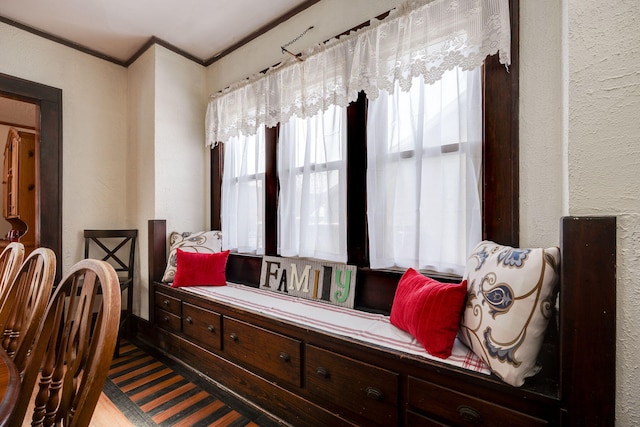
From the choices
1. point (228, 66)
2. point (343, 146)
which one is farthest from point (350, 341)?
point (228, 66)

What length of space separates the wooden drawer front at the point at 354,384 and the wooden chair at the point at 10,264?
53.8 inches

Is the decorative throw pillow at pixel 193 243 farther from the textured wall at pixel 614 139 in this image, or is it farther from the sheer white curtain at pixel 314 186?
the textured wall at pixel 614 139

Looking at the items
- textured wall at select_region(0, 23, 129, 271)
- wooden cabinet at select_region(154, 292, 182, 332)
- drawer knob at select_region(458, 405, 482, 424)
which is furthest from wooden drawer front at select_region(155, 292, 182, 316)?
drawer knob at select_region(458, 405, 482, 424)

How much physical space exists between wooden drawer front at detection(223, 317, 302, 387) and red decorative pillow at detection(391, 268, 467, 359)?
0.61m

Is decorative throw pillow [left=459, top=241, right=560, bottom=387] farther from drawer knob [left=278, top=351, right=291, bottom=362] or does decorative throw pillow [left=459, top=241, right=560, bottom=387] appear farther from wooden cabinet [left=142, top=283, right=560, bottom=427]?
drawer knob [left=278, top=351, right=291, bottom=362]

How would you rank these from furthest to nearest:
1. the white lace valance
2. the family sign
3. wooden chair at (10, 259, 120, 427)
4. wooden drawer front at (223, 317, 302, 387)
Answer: the family sign
wooden drawer front at (223, 317, 302, 387)
the white lace valance
wooden chair at (10, 259, 120, 427)

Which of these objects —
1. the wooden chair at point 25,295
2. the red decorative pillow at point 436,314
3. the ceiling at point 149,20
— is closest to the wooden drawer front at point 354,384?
the red decorative pillow at point 436,314

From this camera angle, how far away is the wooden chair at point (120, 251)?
265 cm

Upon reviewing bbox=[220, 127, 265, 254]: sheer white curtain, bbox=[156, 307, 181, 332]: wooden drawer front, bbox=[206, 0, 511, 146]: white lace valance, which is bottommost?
bbox=[156, 307, 181, 332]: wooden drawer front

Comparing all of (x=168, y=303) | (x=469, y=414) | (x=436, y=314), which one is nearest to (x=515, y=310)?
(x=436, y=314)

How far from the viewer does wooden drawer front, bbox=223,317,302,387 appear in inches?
61.1

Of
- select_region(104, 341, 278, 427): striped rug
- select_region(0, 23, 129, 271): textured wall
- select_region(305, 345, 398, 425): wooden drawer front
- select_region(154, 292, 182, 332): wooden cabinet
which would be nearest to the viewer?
select_region(305, 345, 398, 425): wooden drawer front

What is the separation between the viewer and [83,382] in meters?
0.64

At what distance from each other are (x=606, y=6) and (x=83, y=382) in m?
1.69
